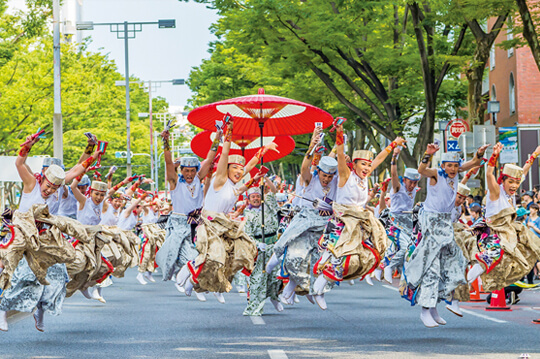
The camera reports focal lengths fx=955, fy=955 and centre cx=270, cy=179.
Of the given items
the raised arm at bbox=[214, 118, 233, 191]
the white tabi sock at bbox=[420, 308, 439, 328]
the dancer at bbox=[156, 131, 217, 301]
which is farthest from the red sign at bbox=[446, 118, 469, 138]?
the raised arm at bbox=[214, 118, 233, 191]

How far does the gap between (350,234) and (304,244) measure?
104 cm

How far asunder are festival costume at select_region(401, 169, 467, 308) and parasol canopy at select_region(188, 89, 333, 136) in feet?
7.00

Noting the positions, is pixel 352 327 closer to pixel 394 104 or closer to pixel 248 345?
pixel 248 345

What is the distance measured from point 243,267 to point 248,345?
1281mm

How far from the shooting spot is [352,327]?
1197 cm

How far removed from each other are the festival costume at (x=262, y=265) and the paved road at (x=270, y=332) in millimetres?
295

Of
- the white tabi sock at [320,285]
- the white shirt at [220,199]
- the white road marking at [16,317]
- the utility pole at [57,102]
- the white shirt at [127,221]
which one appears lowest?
the white road marking at [16,317]

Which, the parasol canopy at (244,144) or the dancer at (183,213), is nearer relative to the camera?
the dancer at (183,213)

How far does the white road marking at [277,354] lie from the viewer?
9.21 metres

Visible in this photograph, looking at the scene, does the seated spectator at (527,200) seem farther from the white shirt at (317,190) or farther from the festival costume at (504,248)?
the white shirt at (317,190)

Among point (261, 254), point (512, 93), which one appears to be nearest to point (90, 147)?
point (261, 254)

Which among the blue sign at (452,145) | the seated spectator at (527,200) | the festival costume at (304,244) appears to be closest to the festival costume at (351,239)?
the festival costume at (304,244)

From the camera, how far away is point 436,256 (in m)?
10.8

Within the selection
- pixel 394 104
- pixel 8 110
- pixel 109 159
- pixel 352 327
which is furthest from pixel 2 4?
pixel 109 159
